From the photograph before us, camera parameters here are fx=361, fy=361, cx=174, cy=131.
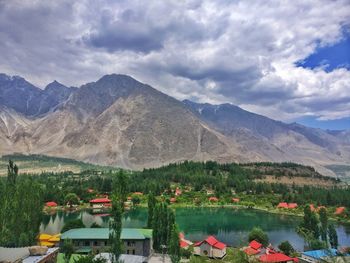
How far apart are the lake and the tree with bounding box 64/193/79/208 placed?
8.90m

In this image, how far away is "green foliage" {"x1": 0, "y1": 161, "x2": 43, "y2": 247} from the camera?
130ft

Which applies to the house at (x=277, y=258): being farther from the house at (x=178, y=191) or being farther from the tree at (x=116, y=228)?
the house at (x=178, y=191)

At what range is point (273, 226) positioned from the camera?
3568 inches

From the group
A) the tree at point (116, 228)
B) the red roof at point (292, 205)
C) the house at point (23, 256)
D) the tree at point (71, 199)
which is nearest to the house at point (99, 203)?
the tree at point (71, 199)

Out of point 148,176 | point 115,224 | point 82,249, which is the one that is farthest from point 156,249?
point 148,176

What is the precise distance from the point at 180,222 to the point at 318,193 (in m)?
71.5

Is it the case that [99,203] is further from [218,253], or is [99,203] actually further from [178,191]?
[218,253]

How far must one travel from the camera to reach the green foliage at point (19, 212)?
39.6 metres

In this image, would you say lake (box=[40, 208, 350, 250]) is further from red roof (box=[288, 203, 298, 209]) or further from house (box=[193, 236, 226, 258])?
red roof (box=[288, 203, 298, 209])

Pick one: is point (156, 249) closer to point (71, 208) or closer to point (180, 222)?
point (180, 222)

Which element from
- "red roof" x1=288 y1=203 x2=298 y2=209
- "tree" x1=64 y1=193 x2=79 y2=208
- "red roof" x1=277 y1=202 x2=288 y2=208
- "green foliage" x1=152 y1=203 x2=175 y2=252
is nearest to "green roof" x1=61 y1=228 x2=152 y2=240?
"green foliage" x1=152 y1=203 x2=175 y2=252

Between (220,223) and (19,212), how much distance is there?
200 feet

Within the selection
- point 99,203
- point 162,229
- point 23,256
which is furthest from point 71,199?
point 23,256

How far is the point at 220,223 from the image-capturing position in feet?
307
